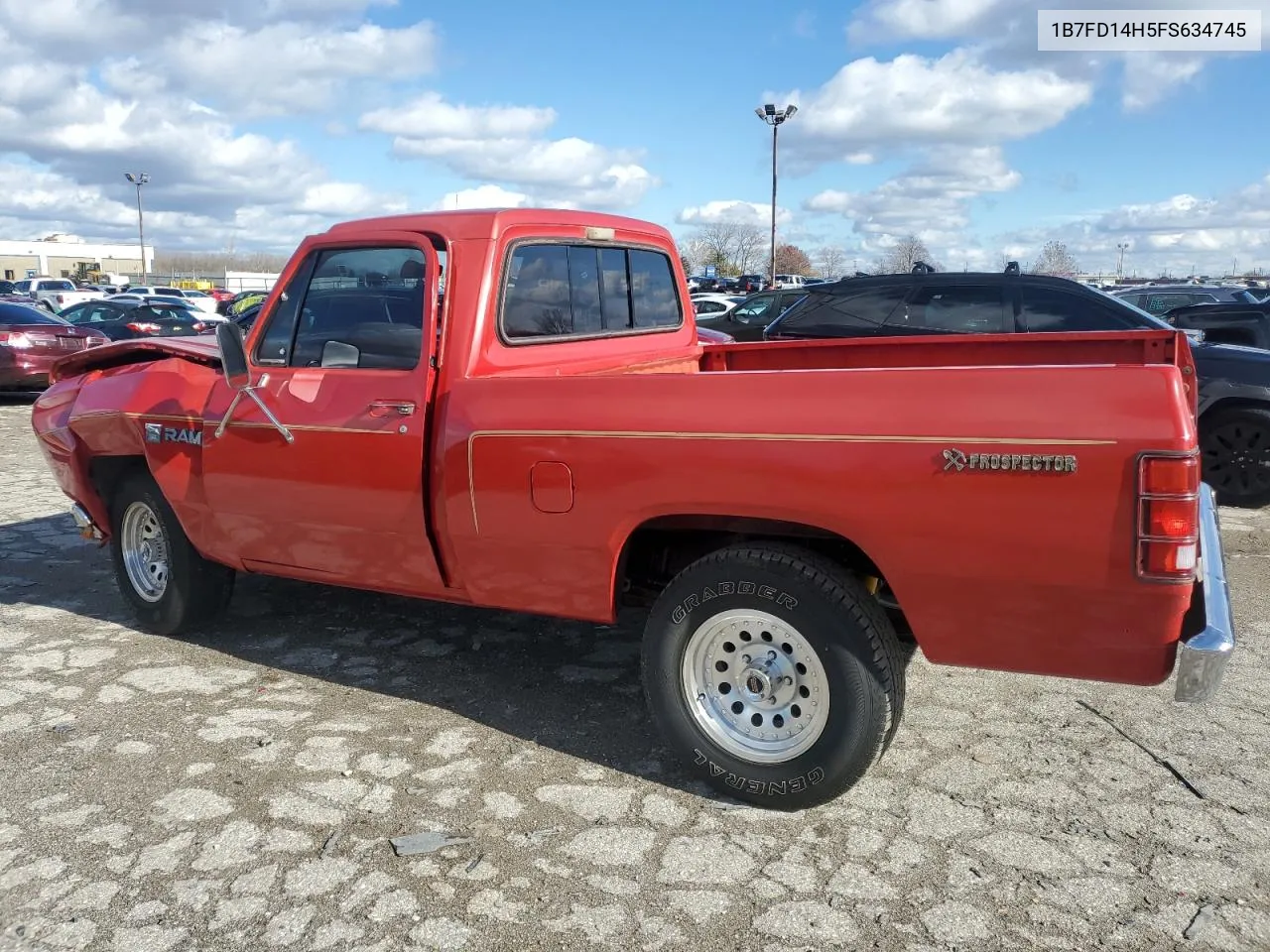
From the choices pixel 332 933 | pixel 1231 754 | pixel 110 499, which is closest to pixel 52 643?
pixel 110 499

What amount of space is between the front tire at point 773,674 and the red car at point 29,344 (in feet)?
43.3

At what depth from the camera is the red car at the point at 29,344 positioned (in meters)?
13.6

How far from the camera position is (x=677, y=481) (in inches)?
124

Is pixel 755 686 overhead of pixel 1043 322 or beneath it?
beneath

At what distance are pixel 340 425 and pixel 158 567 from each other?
70.9 inches

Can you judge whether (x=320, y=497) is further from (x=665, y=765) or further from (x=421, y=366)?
(x=665, y=765)

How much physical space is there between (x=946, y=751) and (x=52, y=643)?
4129 mm

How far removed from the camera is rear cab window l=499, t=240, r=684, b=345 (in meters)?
3.95

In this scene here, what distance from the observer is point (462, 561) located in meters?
3.71

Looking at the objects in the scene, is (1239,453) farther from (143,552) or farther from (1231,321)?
(143,552)

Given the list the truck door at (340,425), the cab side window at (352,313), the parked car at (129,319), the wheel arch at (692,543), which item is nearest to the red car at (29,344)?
the parked car at (129,319)

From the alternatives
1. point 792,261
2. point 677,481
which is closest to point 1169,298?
point 677,481

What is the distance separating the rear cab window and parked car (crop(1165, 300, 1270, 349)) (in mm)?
6599

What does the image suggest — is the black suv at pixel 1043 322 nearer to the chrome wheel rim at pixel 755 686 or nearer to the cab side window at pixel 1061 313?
the cab side window at pixel 1061 313
